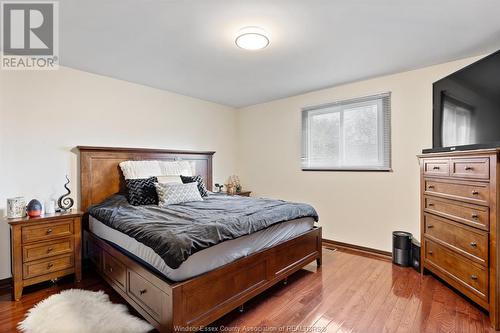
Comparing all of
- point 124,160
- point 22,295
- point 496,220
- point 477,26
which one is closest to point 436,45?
point 477,26

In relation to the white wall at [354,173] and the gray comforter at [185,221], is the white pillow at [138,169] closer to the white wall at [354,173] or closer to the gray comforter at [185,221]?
the gray comforter at [185,221]

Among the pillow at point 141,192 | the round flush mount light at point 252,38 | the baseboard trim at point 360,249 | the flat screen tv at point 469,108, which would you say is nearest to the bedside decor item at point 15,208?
the pillow at point 141,192

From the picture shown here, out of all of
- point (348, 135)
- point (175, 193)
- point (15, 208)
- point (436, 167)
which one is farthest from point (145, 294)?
point (348, 135)

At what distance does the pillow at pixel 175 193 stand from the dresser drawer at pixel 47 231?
35.0 inches

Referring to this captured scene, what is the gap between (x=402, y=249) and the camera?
293 centimetres

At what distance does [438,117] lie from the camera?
273 cm

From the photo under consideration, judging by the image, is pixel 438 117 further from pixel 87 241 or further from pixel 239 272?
pixel 87 241

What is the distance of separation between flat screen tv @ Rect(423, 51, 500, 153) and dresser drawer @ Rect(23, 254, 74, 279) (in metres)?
3.94

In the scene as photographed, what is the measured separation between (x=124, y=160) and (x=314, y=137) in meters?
2.81

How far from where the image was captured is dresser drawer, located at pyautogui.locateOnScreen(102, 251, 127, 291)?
6.85ft

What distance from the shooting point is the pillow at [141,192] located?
289 centimetres

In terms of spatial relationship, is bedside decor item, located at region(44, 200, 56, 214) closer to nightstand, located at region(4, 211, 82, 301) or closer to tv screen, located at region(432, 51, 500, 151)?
nightstand, located at region(4, 211, 82, 301)

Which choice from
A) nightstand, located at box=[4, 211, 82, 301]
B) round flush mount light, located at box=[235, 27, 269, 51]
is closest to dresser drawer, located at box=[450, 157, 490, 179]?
round flush mount light, located at box=[235, 27, 269, 51]

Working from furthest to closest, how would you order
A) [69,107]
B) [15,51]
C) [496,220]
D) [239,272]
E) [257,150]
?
[257,150]
[69,107]
[15,51]
[239,272]
[496,220]
